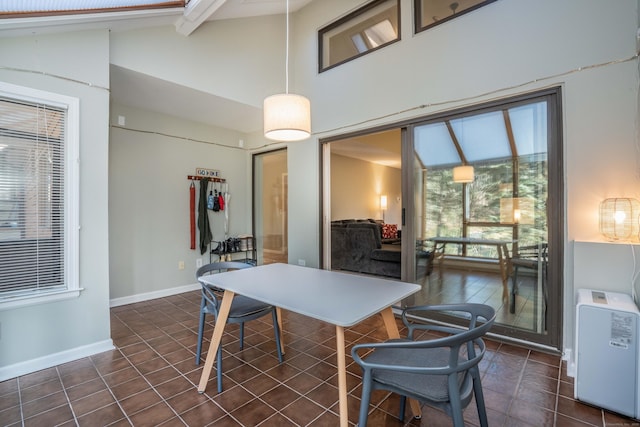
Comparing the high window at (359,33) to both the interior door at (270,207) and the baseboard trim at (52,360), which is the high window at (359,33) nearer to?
the interior door at (270,207)

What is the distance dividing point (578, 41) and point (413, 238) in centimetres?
209

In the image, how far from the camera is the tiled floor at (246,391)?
173cm

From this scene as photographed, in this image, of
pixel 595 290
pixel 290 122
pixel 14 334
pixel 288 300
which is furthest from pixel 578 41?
pixel 14 334

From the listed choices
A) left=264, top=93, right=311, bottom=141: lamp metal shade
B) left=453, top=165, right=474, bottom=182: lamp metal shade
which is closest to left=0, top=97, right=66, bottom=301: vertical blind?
left=264, top=93, right=311, bottom=141: lamp metal shade

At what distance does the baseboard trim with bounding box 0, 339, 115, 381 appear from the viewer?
219cm

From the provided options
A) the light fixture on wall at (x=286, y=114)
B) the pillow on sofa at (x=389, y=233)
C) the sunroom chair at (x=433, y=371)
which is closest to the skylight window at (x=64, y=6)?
the light fixture on wall at (x=286, y=114)

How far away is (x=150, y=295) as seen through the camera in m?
4.05

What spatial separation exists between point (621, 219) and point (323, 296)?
213 cm

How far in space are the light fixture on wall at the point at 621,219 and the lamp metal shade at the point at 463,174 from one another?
1.01 metres

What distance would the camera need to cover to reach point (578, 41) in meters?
2.31

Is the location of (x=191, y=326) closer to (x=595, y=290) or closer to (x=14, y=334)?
(x=14, y=334)

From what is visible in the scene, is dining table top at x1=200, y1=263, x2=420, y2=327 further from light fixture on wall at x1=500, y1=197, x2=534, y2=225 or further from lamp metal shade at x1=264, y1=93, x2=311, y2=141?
light fixture on wall at x1=500, y1=197, x2=534, y2=225

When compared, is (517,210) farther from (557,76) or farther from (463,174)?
(557,76)

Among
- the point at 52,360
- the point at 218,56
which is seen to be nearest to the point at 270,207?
the point at 218,56
